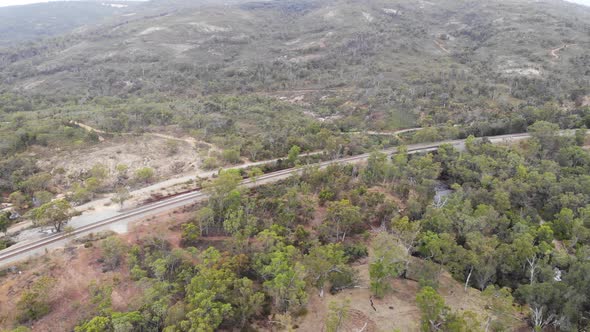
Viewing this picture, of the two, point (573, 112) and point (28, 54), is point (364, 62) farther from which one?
point (28, 54)

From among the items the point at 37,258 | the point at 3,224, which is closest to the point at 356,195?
the point at 37,258

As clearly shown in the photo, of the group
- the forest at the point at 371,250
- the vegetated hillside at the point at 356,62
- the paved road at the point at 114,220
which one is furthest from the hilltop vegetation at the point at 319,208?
the paved road at the point at 114,220

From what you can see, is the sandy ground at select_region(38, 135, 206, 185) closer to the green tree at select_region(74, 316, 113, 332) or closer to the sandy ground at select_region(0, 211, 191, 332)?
the sandy ground at select_region(0, 211, 191, 332)

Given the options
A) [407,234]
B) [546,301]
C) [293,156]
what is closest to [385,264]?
[407,234]

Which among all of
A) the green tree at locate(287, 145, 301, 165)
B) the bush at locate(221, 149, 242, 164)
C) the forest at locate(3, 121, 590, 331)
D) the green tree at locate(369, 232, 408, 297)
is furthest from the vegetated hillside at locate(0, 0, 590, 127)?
the green tree at locate(369, 232, 408, 297)

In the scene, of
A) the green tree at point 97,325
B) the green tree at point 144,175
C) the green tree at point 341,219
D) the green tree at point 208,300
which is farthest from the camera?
the green tree at point 144,175

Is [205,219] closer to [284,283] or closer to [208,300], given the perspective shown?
[208,300]

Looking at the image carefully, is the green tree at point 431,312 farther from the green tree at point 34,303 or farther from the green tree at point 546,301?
the green tree at point 34,303

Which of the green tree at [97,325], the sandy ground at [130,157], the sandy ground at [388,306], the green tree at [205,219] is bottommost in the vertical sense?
the sandy ground at [388,306]
